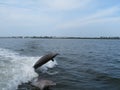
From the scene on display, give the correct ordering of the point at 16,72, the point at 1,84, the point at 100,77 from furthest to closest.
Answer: the point at 100,77
the point at 16,72
the point at 1,84

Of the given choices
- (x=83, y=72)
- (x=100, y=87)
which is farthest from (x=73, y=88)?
(x=83, y=72)

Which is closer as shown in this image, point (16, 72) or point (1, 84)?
point (1, 84)

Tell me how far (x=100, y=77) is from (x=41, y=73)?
4.19 meters

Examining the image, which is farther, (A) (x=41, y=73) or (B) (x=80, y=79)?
(A) (x=41, y=73)

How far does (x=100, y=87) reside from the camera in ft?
40.2

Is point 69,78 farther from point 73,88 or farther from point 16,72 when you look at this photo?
point 16,72

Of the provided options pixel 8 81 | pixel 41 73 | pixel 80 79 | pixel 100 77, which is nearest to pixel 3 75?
pixel 8 81

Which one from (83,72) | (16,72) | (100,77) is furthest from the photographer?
(83,72)

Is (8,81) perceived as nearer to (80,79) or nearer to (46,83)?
(46,83)

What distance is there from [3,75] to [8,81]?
114 centimetres

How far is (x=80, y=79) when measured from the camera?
14352 millimetres

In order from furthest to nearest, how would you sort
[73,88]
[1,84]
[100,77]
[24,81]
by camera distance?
[100,77] < [24,81] < [73,88] < [1,84]

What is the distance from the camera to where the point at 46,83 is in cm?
1156

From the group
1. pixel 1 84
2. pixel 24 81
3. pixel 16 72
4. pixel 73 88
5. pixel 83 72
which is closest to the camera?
pixel 1 84
